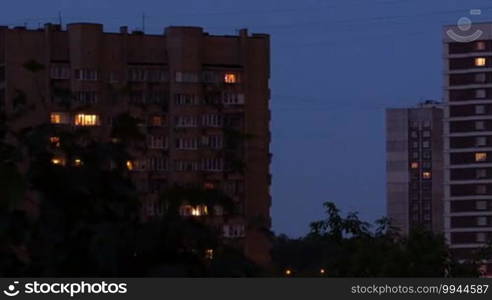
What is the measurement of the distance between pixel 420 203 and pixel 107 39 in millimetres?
79369

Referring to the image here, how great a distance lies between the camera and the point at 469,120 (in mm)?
161625

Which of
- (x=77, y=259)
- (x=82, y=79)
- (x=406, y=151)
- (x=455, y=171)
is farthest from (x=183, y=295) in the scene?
(x=406, y=151)

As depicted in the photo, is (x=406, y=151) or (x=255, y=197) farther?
(x=406, y=151)

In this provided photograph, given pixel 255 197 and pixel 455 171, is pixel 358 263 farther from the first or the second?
pixel 455 171

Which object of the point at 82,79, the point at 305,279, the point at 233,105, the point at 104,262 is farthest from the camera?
the point at 233,105

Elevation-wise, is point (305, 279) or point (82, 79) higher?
point (82, 79)

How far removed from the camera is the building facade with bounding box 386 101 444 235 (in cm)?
18700

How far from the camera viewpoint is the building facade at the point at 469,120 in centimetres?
15762

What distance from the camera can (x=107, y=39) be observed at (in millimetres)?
115125

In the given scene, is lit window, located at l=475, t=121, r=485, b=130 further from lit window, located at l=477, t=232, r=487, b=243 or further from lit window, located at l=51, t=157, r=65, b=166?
lit window, located at l=51, t=157, r=65, b=166

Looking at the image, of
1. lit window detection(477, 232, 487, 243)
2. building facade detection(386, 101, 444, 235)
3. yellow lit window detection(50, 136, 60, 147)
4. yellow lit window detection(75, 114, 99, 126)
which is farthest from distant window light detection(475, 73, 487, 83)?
yellow lit window detection(50, 136, 60, 147)

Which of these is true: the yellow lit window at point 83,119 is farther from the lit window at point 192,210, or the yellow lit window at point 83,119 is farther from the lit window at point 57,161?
the lit window at point 192,210

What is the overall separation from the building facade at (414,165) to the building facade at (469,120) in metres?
24.4

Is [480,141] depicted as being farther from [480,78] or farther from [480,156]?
[480,78]
